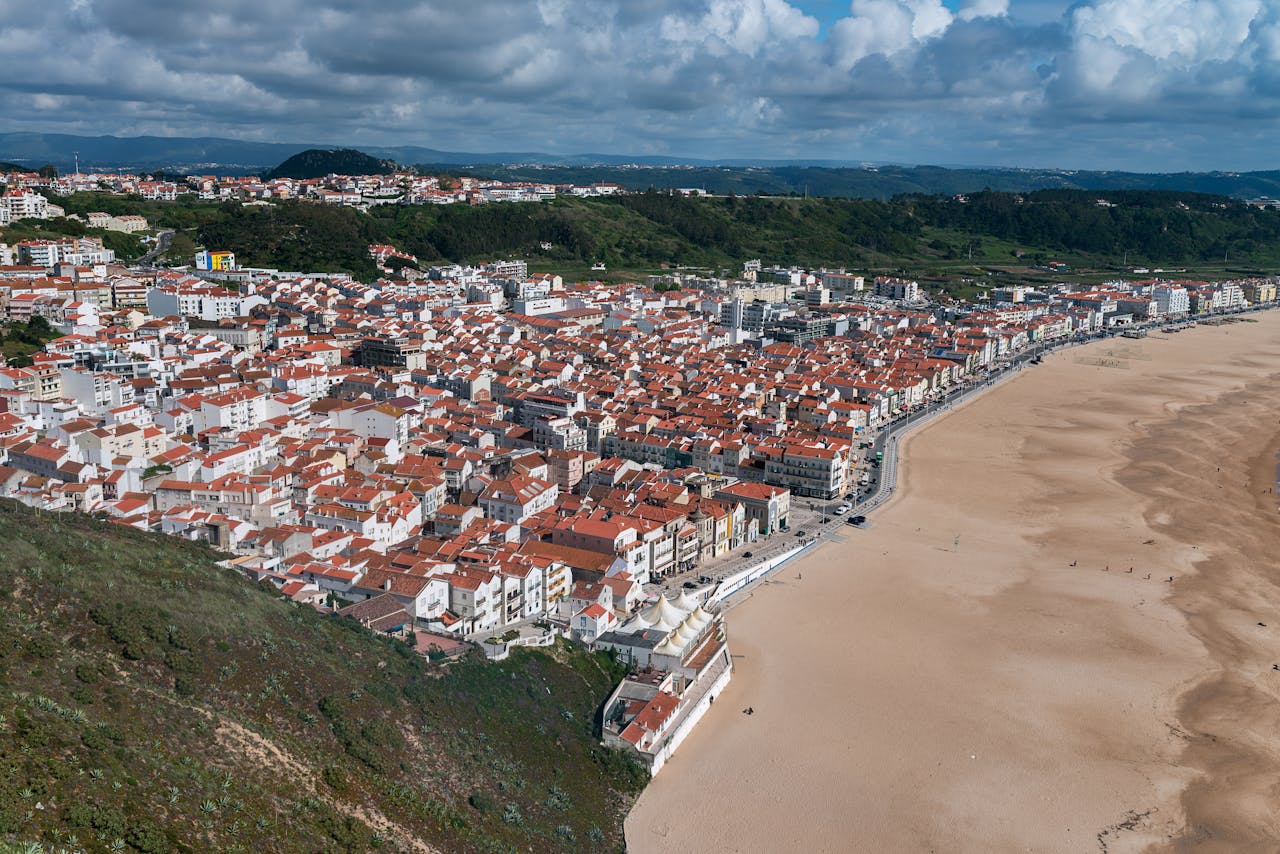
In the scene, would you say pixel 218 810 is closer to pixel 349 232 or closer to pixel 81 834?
pixel 81 834

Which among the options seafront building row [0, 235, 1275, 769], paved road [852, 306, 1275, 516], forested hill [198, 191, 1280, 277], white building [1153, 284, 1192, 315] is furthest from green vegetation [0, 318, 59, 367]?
white building [1153, 284, 1192, 315]

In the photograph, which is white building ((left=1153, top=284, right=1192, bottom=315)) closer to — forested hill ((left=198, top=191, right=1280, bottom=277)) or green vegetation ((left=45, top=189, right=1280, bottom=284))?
green vegetation ((left=45, top=189, right=1280, bottom=284))

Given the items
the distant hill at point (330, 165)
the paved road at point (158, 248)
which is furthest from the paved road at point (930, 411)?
the distant hill at point (330, 165)

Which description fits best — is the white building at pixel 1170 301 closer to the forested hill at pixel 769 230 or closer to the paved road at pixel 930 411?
the paved road at pixel 930 411

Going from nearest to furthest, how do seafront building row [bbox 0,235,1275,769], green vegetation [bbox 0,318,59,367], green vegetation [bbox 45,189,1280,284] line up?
seafront building row [bbox 0,235,1275,769]
green vegetation [bbox 0,318,59,367]
green vegetation [bbox 45,189,1280,284]

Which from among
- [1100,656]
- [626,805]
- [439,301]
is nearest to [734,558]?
[1100,656]

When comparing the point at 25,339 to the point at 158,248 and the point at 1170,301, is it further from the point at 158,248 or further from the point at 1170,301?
the point at 1170,301
